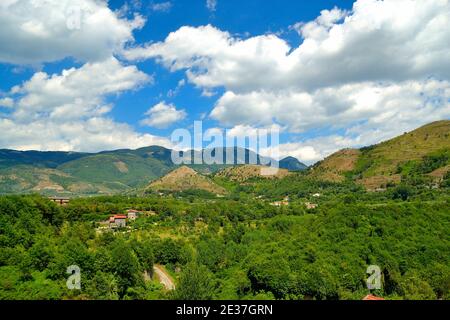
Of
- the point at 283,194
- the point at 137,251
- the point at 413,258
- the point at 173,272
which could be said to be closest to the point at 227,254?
the point at 173,272

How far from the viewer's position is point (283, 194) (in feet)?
597

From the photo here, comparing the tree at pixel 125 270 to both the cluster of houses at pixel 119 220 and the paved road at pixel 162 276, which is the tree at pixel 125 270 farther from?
the cluster of houses at pixel 119 220

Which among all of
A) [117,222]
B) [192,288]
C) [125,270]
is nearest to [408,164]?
[117,222]

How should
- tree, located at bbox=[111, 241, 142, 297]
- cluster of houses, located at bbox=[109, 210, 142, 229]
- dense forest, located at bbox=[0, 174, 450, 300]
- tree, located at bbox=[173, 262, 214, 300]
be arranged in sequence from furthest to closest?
1. cluster of houses, located at bbox=[109, 210, 142, 229]
2. tree, located at bbox=[111, 241, 142, 297]
3. dense forest, located at bbox=[0, 174, 450, 300]
4. tree, located at bbox=[173, 262, 214, 300]

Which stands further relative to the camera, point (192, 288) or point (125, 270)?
point (125, 270)

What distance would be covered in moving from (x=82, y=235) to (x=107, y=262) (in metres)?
16.8

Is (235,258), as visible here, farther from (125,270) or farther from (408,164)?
(408,164)

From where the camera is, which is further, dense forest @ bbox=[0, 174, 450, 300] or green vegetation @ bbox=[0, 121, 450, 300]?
green vegetation @ bbox=[0, 121, 450, 300]

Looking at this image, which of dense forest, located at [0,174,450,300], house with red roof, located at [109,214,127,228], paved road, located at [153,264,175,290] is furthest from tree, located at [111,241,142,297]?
house with red roof, located at [109,214,127,228]

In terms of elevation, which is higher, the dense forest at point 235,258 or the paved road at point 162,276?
the dense forest at point 235,258

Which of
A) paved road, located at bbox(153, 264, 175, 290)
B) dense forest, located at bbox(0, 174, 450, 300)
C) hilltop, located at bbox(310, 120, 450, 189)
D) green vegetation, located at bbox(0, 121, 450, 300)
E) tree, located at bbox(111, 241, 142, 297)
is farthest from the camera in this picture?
hilltop, located at bbox(310, 120, 450, 189)

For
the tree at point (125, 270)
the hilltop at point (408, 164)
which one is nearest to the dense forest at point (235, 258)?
the tree at point (125, 270)

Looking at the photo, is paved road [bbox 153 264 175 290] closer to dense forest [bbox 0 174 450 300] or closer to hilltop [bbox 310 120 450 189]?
dense forest [bbox 0 174 450 300]
